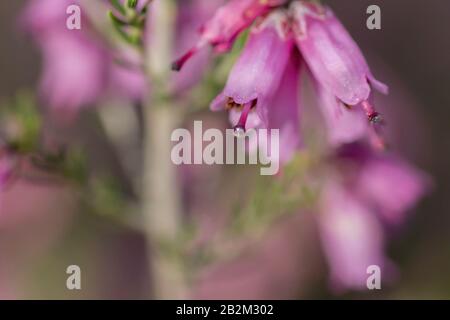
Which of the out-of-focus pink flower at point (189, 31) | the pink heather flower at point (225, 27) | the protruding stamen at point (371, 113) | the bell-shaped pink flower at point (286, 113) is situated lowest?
the protruding stamen at point (371, 113)

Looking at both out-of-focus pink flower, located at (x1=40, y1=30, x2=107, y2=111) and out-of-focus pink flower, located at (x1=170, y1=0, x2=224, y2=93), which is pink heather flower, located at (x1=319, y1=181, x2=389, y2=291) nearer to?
out-of-focus pink flower, located at (x1=170, y1=0, x2=224, y2=93)

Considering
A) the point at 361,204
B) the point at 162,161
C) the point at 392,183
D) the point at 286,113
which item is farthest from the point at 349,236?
the point at 286,113

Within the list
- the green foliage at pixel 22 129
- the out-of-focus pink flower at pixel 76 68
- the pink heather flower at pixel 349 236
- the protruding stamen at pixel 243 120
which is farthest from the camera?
the out-of-focus pink flower at pixel 76 68

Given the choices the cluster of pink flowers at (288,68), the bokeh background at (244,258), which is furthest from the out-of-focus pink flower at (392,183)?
the bokeh background at (244,258)

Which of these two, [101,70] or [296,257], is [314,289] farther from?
[101,70]

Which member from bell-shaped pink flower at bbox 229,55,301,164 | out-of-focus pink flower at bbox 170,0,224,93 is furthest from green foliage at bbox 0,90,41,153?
bell-shaped pink flower at bbox 229,55,301,164

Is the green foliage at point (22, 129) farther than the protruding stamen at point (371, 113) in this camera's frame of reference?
Yes

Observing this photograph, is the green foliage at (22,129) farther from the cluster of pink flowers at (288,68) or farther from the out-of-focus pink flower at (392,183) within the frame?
the out-of-focus pink flower at (392,183)

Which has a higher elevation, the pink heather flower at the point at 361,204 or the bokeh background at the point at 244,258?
the bokeh background at the point at 244,258
